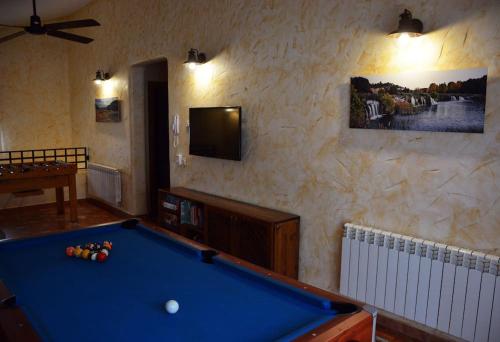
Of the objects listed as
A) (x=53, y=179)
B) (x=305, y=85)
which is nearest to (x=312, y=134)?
(x=305, y=85)

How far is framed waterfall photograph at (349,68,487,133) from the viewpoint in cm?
239

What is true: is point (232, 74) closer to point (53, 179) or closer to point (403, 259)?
point (403, 259)

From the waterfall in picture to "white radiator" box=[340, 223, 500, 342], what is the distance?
0.81m

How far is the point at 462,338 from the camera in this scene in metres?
2.52

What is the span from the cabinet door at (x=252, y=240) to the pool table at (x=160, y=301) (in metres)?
1.08

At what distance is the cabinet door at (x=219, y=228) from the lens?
3.78 meters

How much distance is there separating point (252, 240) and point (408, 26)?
6.69ft

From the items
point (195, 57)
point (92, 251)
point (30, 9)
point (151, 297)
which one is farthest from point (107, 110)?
point (151, 297)

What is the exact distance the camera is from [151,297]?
1775mm

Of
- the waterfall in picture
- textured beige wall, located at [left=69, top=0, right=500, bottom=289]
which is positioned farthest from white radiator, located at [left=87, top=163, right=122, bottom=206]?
the waterfall in picture

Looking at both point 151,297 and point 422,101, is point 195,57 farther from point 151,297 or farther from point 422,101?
point 151,297

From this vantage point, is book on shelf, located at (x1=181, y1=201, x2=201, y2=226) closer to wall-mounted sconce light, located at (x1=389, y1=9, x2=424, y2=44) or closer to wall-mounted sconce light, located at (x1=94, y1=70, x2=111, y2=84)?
wall-mounted sconce light, located at (x1=389, y1=9, x2=424, y2=44)

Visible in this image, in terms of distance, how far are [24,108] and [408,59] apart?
7249mm

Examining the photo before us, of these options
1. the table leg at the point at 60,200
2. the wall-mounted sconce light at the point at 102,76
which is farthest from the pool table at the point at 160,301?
the wall-mounted sconce light at the point at 102,76
